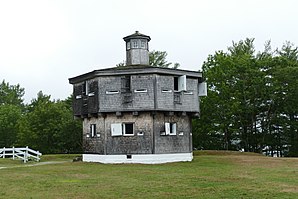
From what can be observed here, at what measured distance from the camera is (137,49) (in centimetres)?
3216

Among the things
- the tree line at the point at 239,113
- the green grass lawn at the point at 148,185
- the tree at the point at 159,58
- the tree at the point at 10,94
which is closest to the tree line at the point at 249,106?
the tree line at the point at 239,113

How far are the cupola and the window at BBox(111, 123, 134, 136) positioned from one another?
6.06m

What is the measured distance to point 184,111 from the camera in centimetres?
2867

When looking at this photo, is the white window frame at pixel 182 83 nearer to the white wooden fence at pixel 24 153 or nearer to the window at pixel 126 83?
the window at pixel 126 83

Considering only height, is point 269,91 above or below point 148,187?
above

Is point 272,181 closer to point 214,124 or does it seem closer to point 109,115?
point 109,115

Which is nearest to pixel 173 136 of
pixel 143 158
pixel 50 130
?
pixel 143 158

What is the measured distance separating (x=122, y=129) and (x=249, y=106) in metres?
22.8

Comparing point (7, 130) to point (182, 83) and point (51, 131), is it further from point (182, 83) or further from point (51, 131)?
point (182, 83)

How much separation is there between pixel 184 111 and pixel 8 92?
60663mm

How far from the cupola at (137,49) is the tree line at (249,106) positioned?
1580 cm

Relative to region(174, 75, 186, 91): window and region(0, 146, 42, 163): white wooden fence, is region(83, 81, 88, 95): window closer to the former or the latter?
region(0, 146, 42, 163): white wooden fence

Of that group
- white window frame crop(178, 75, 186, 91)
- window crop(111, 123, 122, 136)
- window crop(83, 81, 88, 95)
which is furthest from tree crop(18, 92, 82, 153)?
white window frame crop(178, 75, 186, 91)

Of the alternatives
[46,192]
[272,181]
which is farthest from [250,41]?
[46,192]
